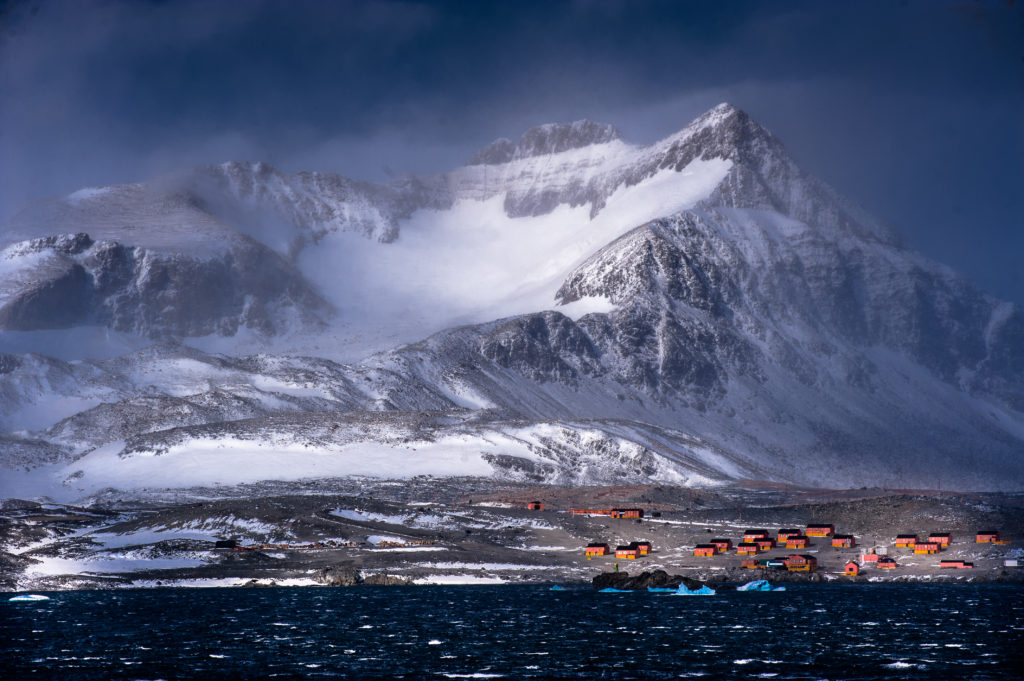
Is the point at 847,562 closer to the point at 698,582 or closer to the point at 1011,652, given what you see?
the point at 698,582

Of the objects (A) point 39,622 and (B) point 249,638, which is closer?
(B) point 249,638

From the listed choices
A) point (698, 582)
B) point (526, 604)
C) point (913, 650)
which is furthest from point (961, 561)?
point (913, 650)

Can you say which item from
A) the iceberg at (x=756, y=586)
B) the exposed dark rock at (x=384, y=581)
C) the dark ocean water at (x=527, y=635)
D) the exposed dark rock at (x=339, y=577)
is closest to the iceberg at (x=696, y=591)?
the dark ocean water at (x=527, y=635)

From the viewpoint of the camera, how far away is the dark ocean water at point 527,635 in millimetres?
100812

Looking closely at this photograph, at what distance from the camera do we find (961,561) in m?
190

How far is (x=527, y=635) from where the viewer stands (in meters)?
123

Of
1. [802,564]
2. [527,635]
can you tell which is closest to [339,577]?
[802,564]

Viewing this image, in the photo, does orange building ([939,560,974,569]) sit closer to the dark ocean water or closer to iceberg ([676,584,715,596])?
the dark ocean water

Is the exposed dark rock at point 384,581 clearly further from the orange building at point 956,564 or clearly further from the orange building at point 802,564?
the orange building at point 956,564

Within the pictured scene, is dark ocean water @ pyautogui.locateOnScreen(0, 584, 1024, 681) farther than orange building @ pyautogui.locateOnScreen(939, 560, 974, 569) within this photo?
No

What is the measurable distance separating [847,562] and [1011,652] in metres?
93.7

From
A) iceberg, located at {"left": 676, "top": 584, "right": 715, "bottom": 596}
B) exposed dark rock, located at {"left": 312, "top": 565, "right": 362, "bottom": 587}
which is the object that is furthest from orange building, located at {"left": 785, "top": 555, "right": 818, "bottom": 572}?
exposed dark rock, located at {"left": 312, "top": 565, "right": 362, "bottom": 587}

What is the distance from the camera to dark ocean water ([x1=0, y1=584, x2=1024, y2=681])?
101 meters

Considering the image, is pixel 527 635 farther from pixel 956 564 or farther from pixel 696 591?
pixel 956 564
